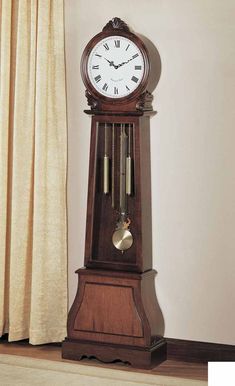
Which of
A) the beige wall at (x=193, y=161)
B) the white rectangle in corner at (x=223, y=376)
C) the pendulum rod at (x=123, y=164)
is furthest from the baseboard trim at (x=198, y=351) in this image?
the white rectangle in corner at (x=223, y=376)

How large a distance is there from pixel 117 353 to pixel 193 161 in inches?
44.0

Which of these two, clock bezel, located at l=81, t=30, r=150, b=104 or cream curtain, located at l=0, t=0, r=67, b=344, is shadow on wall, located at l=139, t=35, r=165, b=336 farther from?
cream curtain, located at l=0, t=0, r=67, b=344

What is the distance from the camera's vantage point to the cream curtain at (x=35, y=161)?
12.9 ft

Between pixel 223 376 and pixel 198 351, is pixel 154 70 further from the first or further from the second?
pixel 223 376

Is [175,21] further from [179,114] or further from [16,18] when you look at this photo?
[16,18]

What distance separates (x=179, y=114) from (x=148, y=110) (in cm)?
18

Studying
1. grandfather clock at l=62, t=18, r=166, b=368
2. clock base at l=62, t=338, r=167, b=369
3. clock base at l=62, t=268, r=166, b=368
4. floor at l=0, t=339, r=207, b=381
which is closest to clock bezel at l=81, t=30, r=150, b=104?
grandfather clock at l=62, t=18, r=166, b=368

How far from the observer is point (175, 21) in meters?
3.66

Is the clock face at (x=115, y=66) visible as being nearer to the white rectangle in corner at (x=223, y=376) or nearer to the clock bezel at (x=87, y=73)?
the clock bezel at (x=87, y=73)

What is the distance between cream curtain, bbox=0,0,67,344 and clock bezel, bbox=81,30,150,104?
347 millimetres

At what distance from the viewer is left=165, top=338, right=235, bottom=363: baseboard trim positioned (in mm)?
3629

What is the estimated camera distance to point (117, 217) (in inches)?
145

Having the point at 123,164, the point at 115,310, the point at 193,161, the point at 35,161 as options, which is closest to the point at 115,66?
the point at 123,164

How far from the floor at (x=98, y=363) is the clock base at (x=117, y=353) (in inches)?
1.2
